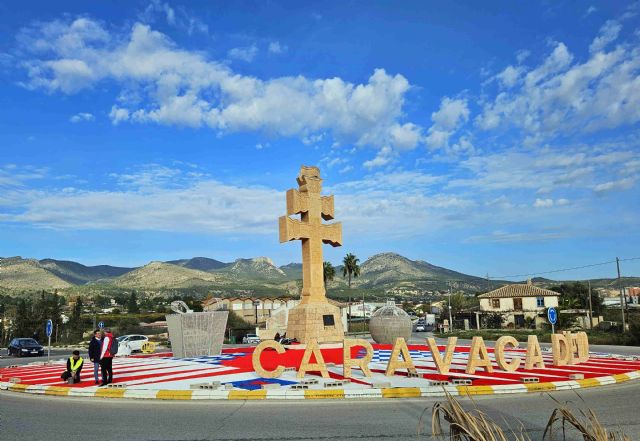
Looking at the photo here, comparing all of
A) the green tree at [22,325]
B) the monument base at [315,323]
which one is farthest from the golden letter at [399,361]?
the green tree at [22,325]

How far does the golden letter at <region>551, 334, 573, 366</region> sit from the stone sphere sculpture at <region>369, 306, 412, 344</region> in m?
10.6

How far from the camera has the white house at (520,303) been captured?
224 feet

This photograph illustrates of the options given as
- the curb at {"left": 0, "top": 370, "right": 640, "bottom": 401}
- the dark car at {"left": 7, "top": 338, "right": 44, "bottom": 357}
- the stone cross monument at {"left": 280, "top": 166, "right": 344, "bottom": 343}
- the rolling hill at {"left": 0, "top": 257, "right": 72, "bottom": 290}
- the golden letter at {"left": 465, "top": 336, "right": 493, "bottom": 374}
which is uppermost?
the rolling hill at {"left": 0, "top": 257, "right": 72, "bottom": 290}

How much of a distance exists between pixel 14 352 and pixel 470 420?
39823 mm

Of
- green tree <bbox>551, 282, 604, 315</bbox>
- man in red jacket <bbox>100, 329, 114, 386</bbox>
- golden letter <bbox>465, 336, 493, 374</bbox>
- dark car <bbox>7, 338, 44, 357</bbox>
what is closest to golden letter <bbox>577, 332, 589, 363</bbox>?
golden letter <bbox>465, 336, 493, 374</bbox>

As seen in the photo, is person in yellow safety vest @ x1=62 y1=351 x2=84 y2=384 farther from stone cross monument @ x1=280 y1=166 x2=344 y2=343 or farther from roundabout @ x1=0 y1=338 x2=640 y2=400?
stone cross monument @ x1=280 y1=166 x2=344 y2=343

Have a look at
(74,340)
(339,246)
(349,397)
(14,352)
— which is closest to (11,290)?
(74,340)

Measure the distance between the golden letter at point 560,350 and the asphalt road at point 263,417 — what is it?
4.42 meters

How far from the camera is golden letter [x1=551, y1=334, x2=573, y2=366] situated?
1750 cm

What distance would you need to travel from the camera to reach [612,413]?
9.92 metres

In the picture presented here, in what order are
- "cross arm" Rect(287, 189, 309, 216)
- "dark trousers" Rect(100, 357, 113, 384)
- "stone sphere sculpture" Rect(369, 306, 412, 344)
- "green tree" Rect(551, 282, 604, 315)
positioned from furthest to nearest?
"green tree" Rect(551, 282, 604, 315), "stone sphere sculpture" Rect(369, 306, 412, 344), "cross arm" Rect(287, 189, 309, 216), "dark trousers" Rect(100, 357, 113, 384)

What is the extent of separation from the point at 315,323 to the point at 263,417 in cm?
1615

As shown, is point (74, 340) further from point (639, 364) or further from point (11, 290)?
point (11, 290)

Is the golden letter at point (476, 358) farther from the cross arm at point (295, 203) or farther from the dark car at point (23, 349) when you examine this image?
the dark car at point (23, 349)
